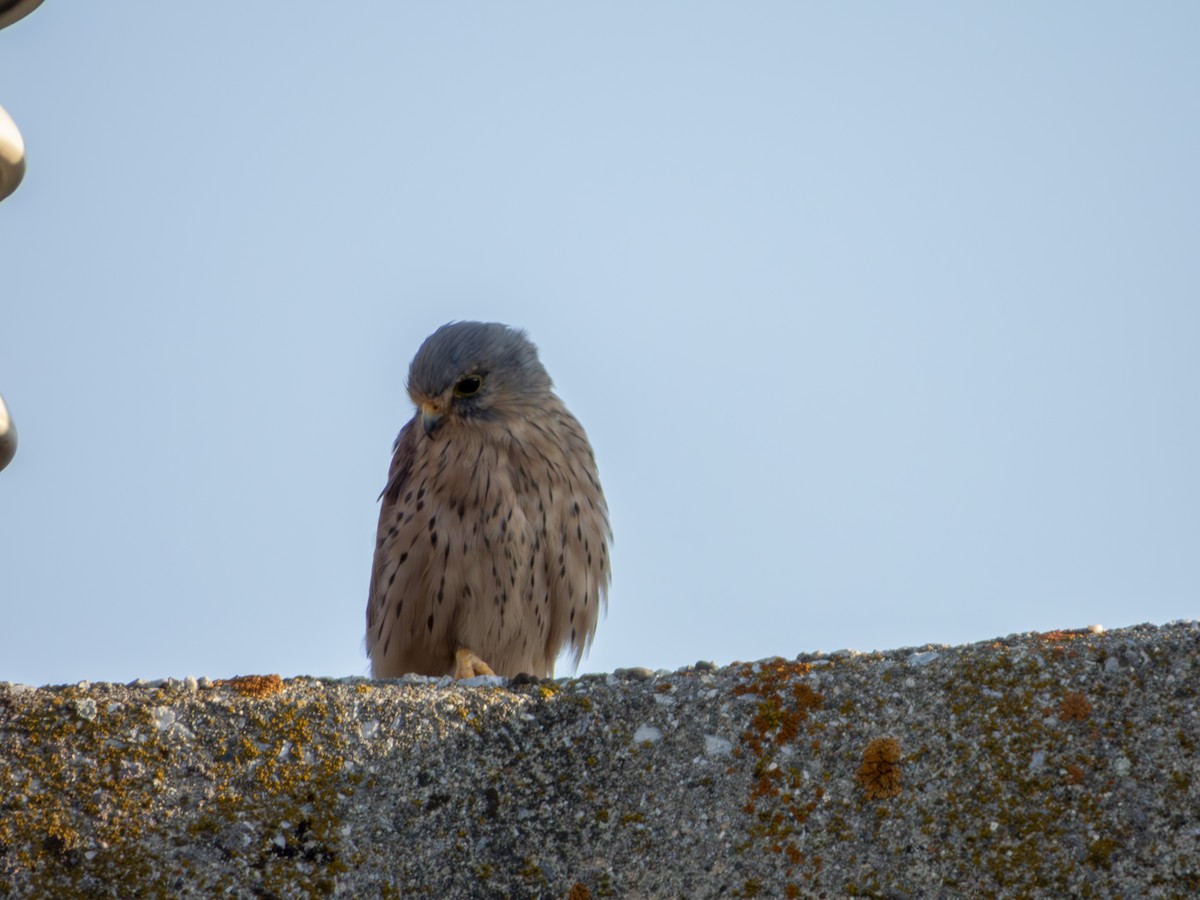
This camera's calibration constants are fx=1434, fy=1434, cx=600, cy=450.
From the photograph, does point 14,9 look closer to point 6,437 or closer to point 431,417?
point 6,437

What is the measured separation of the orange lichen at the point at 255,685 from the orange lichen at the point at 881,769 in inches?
41.2

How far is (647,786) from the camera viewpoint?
2.45 metres

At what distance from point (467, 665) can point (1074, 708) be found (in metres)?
3.37

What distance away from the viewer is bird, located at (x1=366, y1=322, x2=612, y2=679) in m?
5.46

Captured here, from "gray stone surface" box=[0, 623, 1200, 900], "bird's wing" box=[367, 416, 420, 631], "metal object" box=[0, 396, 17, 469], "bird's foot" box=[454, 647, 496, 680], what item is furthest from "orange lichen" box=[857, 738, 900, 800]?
"bird's wing" box=[367, 416, 420, 631]

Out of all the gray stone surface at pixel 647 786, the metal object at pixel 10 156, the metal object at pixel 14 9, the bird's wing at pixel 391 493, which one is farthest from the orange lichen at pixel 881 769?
the bird's wing at pixel 391 493

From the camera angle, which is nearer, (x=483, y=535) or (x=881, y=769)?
(x=881, y=769)

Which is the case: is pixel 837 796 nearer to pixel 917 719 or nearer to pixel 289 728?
pixel 917 719

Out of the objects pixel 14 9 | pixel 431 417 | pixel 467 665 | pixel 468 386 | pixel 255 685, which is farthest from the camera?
pixel 468 386

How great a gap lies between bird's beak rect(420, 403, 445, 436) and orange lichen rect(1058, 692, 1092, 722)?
3.70 metres

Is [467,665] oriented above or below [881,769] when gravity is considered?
above

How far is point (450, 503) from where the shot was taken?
217 inches

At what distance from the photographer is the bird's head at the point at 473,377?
5828 mm

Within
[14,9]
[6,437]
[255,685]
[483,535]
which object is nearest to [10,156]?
[14,9]
